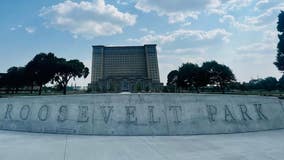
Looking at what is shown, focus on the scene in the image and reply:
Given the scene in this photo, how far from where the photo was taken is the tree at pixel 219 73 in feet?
161

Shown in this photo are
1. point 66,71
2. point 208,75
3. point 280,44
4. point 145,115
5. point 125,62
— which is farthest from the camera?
point 125,62

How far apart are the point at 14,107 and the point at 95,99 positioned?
4.33m

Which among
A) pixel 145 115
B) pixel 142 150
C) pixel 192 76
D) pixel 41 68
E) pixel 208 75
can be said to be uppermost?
pixel 41 68

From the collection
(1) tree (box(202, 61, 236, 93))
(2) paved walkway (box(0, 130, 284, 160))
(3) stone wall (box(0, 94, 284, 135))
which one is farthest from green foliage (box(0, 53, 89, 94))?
(2) paved walkway (box(0, 130, 284, 160))

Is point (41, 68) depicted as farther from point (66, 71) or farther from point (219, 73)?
point (219, 73)

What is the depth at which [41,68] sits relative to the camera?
4325 centimetres

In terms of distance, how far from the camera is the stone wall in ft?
24.2

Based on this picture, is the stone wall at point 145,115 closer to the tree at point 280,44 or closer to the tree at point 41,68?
the tree at point 280,44

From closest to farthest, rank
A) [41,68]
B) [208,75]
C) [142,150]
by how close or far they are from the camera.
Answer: [142,150] < [41,68] < [208,75]

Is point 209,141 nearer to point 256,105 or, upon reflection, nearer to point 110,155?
point 110,155

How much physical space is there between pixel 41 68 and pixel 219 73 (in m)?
45.0

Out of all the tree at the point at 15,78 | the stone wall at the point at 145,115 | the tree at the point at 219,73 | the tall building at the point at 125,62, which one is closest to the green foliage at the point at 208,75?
the tree at the point at 219,73

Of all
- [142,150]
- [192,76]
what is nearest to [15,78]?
[192,76]

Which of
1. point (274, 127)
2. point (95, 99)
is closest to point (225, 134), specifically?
point (274, 127)
